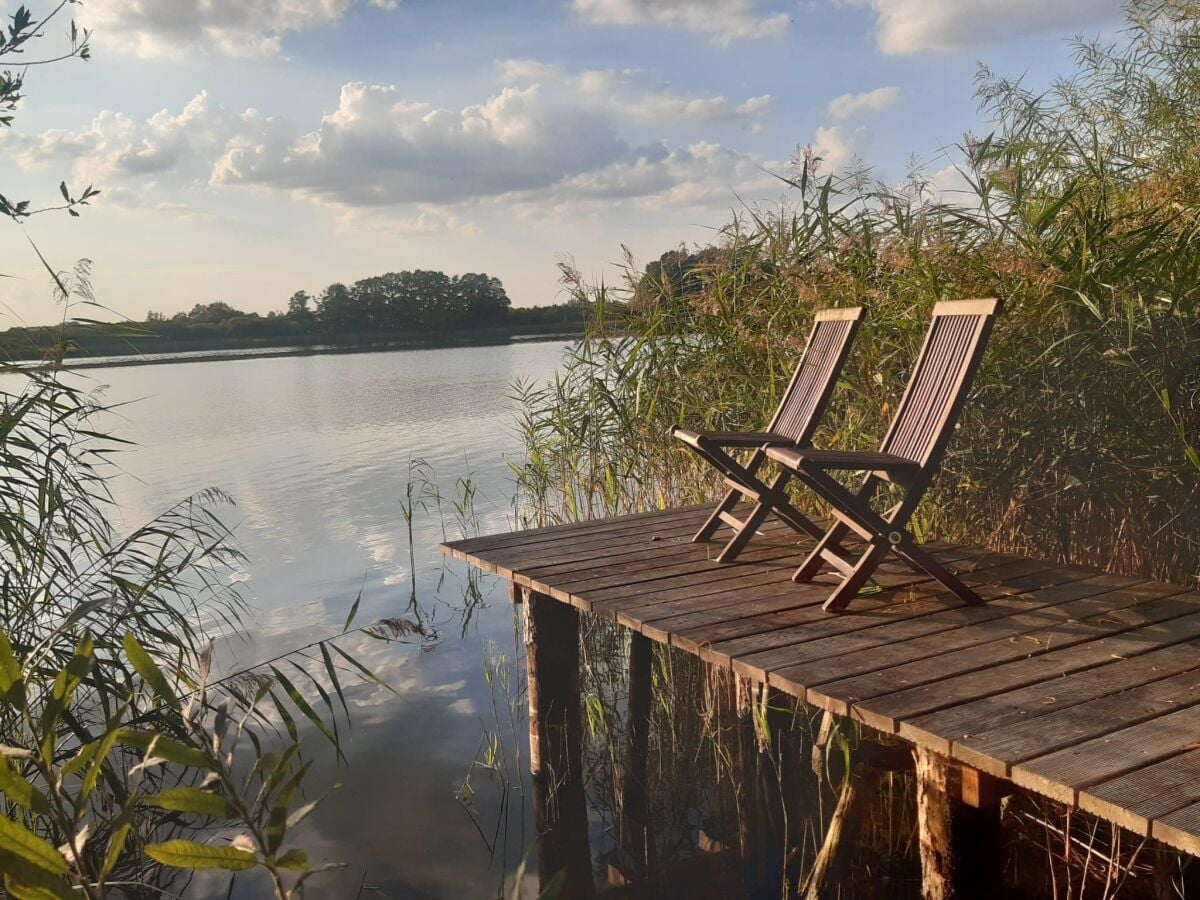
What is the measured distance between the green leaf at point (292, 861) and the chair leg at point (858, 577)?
9.04ft

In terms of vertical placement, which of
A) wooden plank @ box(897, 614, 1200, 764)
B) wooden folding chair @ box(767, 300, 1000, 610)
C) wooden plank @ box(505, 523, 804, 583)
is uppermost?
wooden folding chair @ box(767, 300, 1000, 610)

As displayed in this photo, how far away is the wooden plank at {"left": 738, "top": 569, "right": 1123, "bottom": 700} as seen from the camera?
275 cm

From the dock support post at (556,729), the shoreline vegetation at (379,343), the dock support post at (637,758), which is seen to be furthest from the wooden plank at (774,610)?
the shoreline vegetation at (379,343)

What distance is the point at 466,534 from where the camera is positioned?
8664 mm

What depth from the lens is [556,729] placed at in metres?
4.37

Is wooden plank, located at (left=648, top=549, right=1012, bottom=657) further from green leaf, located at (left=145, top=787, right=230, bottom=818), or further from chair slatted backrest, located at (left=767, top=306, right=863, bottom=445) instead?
green leaf, located at (left=145, top=787, right=230, bottom=818)

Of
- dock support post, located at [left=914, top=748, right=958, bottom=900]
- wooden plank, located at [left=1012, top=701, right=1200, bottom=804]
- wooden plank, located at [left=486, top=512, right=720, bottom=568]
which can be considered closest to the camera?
wooden plank, located at [left=1012, top=701, right=1200, bottom=804]

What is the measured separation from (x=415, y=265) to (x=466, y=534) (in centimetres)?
2640

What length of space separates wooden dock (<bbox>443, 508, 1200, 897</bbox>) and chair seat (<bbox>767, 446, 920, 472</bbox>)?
50cm

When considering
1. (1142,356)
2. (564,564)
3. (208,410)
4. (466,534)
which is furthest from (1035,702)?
(208,410)

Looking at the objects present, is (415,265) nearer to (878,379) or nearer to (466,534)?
(466,534)

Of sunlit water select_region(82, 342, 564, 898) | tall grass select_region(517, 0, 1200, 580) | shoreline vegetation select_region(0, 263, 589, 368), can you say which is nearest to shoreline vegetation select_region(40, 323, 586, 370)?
shoreline vegetation select_region(0, 263, 589, 368)

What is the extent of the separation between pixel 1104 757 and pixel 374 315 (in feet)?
108

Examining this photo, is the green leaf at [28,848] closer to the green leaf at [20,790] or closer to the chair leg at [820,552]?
the green leaf at [20,790]
